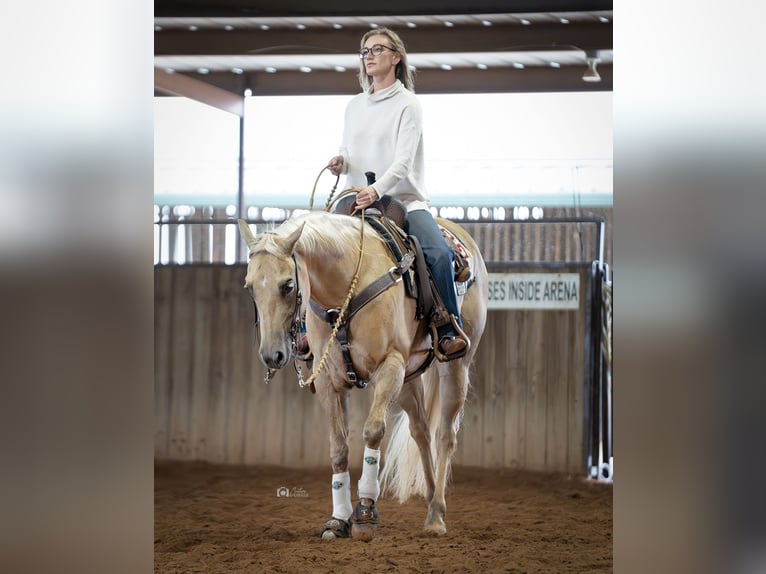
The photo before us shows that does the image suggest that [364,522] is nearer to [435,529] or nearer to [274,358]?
[435,529]

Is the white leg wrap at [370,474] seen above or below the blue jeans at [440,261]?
below

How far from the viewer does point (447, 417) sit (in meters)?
4.33

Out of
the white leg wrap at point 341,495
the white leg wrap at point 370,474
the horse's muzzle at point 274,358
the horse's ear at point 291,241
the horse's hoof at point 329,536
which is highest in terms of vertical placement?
the horse's ear at point 291,241

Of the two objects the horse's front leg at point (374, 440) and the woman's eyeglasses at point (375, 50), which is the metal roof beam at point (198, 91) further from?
the horse's front leg at point (374, 440)

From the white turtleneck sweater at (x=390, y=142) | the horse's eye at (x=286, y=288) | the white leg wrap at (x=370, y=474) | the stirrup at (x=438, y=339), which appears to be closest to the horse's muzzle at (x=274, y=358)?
the horse's eye at (x=286, y=288)

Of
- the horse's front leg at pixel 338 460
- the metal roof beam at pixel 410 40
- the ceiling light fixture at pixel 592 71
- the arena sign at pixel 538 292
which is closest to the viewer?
the horse's front leg at pixel 338 460

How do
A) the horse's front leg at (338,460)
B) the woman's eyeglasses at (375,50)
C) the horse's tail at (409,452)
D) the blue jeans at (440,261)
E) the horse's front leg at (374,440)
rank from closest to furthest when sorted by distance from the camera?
the horse's front leg at (374,440) → the horse's front leg at (338,460) → the blue jeans at (440,261) → the woman's eyeglasses at (375,50) → the horse's tail at (409,452)

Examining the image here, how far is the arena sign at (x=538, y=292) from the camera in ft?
16.8

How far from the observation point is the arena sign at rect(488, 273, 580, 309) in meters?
5.12

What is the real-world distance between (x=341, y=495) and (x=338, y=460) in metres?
0.16

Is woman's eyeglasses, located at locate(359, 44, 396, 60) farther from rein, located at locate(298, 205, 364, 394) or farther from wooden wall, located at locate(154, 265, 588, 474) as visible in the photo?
wooden wall, located at locate(154, 265, 588, 474)

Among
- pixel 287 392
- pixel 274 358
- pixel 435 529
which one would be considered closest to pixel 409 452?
pixel 435 529

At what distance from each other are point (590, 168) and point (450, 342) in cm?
147
